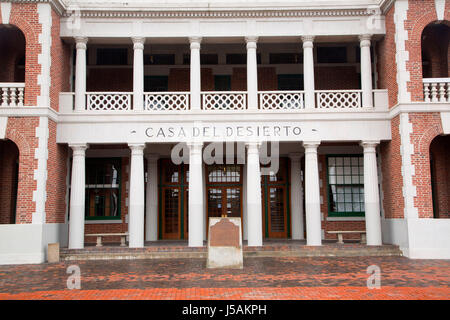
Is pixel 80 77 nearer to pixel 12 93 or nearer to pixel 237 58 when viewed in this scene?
pixel 12 93

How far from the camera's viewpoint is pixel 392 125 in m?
15.9

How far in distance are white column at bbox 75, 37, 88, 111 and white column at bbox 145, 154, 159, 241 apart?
4031 mm

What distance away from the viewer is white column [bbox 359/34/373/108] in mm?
16172

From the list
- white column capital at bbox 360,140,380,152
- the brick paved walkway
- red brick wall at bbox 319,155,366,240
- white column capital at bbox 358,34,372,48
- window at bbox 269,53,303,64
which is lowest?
the brick paved walkway

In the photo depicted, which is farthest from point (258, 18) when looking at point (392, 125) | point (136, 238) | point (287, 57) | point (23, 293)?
point (23, 293)

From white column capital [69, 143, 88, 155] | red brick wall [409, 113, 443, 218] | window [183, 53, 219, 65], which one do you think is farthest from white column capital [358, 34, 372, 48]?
white column capital [69, 143, 88, 155]

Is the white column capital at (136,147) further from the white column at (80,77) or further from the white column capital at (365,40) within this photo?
the white column capital at (365,40)

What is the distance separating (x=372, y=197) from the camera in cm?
1580

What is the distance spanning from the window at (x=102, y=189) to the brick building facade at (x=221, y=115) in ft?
0.15

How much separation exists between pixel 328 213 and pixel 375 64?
21.1 feet

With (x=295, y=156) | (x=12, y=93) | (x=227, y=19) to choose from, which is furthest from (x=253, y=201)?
(x=12, y=93)

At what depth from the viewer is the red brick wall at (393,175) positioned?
15.2 meters

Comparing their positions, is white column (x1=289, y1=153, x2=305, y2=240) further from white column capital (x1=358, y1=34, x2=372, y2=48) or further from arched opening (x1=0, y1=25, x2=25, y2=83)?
arched opening (x1=0, y1=25, x2=25, y2=83)

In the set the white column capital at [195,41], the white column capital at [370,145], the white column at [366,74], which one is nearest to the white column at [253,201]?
the white column capital at [370,145]
